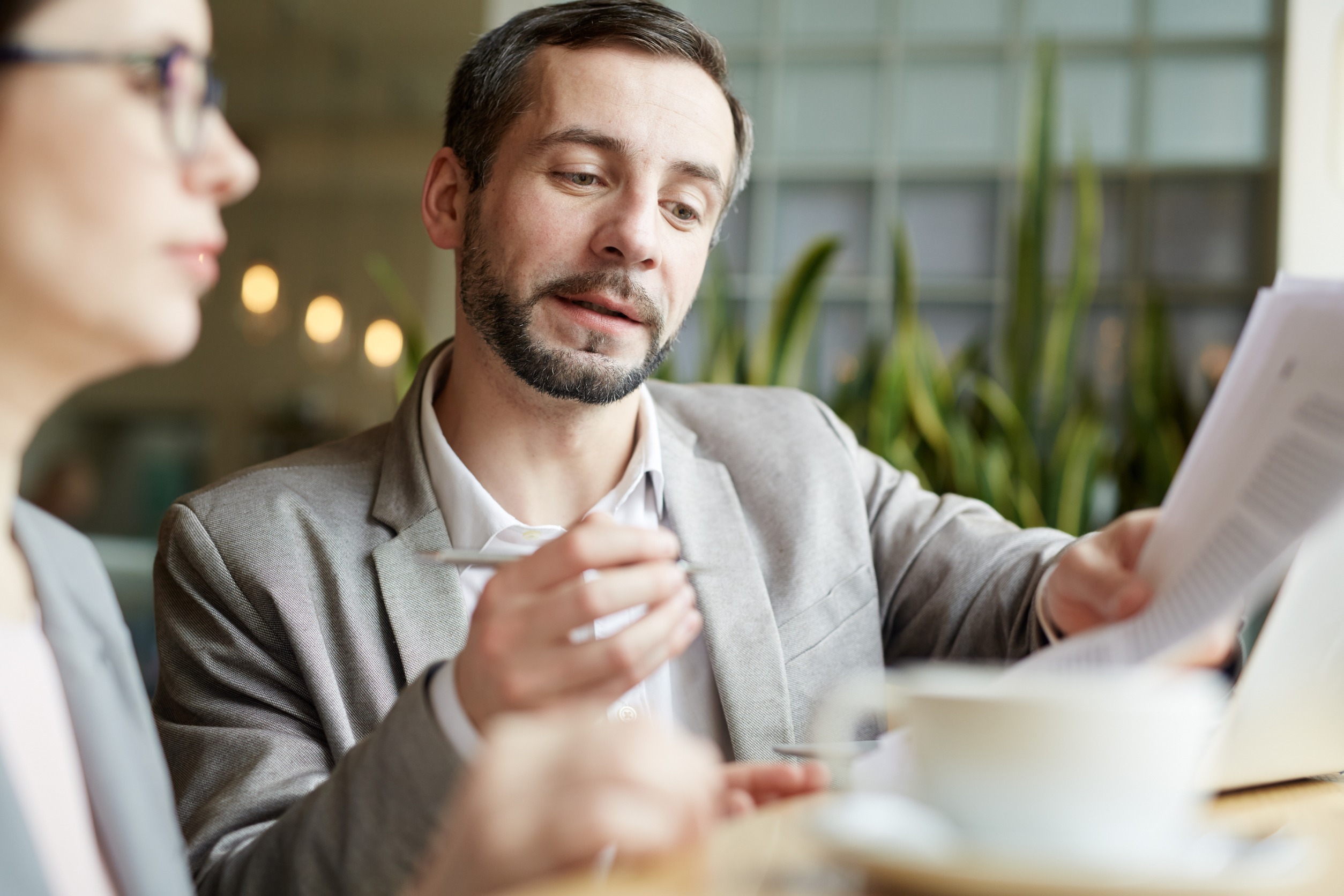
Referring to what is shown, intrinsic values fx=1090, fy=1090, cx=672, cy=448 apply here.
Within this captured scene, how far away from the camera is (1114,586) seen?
806 millimetres

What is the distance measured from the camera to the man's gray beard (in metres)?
1.32

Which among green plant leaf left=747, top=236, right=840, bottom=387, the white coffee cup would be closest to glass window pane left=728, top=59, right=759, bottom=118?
green plant leaf left=747, top=236, right=840, bottom=387

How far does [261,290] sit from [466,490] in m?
4.51

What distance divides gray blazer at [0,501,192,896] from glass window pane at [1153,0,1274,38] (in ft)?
15.8

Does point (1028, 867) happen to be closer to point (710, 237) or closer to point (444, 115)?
point (710, 237)

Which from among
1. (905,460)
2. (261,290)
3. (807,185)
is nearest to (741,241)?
(807,185)

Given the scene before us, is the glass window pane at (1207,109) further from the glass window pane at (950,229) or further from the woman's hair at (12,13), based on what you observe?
the woman's hair at (12,13)

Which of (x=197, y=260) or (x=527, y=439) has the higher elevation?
(x=197, y=260)

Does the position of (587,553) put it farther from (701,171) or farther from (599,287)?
(701,171)

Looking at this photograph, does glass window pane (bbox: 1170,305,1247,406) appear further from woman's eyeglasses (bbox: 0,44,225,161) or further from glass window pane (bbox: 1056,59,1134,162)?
woman's eyeglasses (bbox: 0,44,225,161)

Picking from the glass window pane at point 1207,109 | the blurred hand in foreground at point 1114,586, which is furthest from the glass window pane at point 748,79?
the blurred hand in foreground at point 1114,586

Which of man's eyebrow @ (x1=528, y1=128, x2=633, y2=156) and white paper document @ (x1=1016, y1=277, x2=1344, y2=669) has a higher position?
man's eyebrow @ (x1=528, y1=128, x2=633, y2=156)

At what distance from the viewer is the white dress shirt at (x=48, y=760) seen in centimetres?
59

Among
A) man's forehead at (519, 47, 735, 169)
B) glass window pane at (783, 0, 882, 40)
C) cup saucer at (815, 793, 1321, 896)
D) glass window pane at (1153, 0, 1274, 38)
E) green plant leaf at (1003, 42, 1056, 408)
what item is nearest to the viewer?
cup saucer at (815, 793, 1321, 896)
